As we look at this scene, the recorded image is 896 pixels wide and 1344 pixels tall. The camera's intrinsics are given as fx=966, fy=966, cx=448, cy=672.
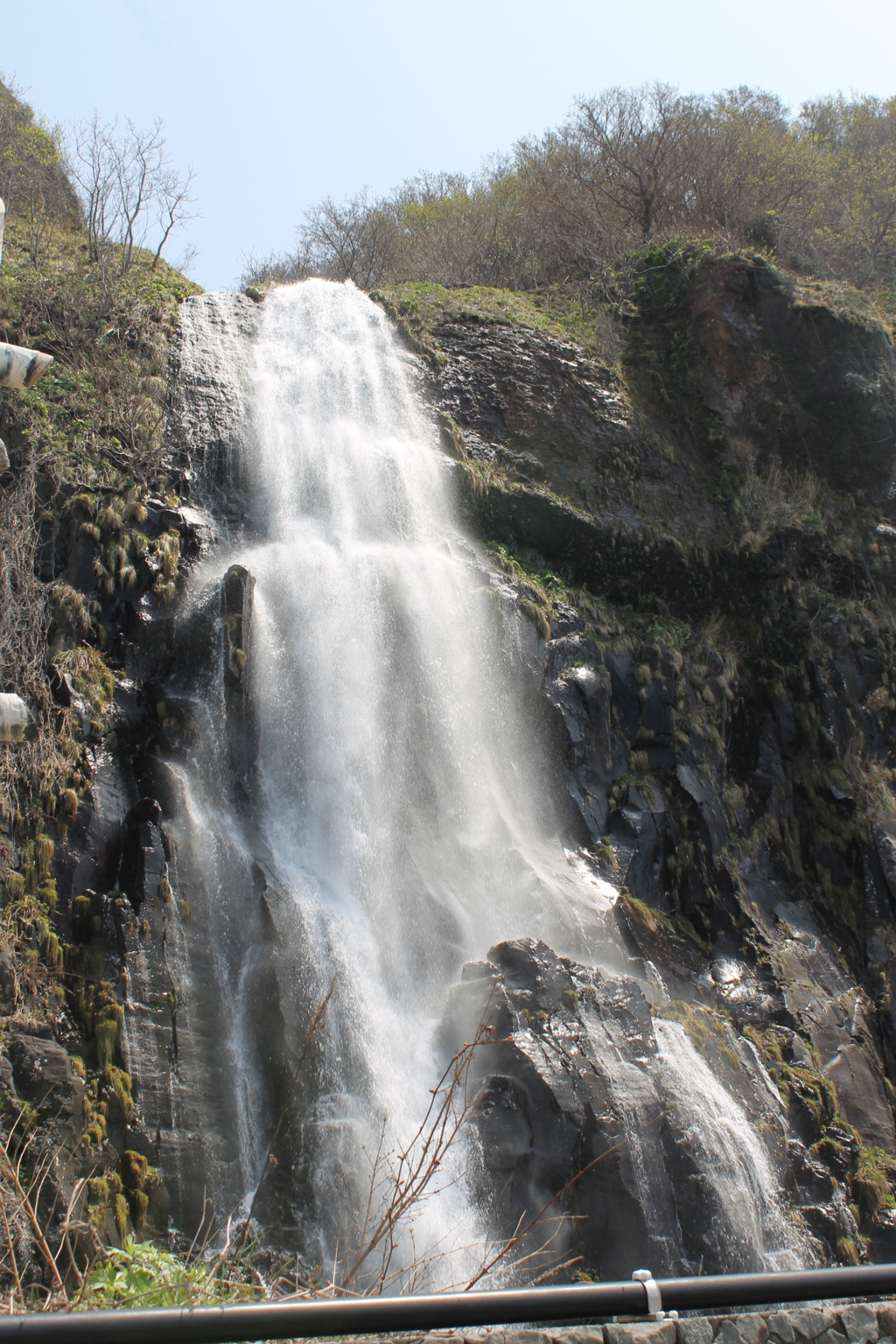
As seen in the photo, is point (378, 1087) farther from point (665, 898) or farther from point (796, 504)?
point (796, 504)

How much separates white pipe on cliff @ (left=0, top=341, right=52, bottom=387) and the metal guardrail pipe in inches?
155

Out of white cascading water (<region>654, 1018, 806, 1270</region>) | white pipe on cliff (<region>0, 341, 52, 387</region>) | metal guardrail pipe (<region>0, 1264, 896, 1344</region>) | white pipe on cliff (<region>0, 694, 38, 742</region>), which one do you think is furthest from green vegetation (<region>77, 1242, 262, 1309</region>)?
white cascading water (<region>654, 1018, 806, 1270</region>)

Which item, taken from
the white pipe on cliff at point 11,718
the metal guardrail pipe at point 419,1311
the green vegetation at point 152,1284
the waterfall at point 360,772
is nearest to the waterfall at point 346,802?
the waterfall at point 360,772

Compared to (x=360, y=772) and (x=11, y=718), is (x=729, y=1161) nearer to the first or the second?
(x=360, y=772)

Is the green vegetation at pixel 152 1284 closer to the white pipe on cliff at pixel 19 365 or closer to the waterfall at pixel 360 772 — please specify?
the waterfall at pixel 360 772

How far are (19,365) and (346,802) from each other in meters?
6.28

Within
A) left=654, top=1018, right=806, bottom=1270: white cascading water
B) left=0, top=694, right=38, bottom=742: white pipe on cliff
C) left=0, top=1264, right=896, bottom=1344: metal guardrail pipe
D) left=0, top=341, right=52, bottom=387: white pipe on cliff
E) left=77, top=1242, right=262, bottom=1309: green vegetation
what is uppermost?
left=0, top=341, right=52, bottom=387: white pipe on cliff

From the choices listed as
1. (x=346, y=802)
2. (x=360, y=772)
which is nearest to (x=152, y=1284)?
(x=346, y=802)

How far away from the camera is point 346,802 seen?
10.2 meters

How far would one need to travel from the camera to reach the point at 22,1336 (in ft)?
7.95

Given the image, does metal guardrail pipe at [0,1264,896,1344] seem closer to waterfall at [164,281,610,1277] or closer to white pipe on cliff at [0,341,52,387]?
white pipe on cliff at [0,341,52,387]

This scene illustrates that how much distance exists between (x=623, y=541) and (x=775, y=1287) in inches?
498

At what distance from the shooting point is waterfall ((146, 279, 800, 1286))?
25.1 feet

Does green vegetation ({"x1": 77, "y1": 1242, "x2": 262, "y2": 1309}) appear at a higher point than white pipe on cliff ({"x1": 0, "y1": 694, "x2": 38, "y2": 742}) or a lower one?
lower
